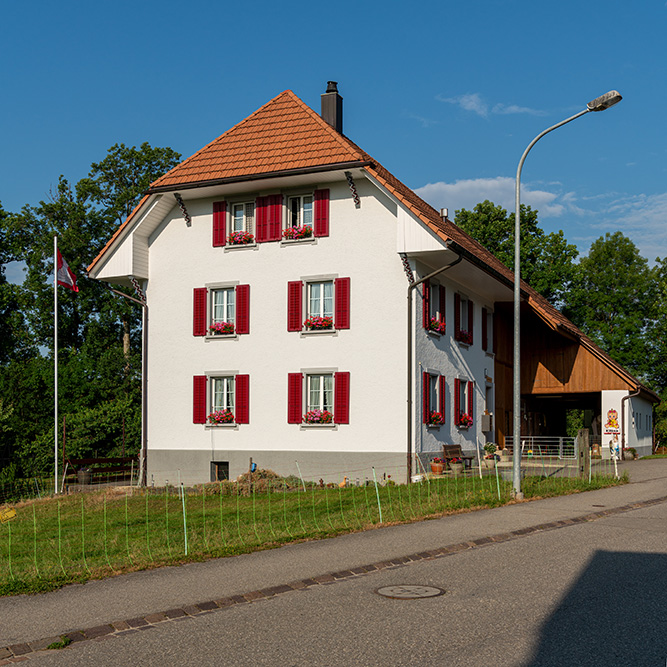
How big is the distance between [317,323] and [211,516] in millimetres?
9347

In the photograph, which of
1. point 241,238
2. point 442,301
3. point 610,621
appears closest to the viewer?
point 610,621

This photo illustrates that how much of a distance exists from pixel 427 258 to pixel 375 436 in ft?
17.7

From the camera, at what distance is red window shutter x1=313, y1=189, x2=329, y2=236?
26031 mm

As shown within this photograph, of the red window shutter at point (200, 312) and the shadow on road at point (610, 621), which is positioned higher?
the red window shutter at point (200, 312)

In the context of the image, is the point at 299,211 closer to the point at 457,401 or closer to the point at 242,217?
the point at 242,217

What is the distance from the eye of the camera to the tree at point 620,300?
207 feet

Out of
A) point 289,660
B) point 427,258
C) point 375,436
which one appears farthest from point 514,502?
point 289,660

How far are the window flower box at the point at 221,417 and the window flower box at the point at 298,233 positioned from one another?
570 cm

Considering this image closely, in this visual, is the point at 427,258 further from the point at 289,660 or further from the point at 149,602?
the point at 289,660

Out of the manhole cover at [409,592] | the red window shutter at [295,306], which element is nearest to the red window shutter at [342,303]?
the red window shutter at [295,306]

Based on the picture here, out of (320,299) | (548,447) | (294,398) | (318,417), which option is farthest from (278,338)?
(548,447)

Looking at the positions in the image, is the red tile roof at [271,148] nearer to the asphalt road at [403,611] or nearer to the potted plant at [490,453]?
the potted plant at [490,453]

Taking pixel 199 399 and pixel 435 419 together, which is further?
pixel 199 399

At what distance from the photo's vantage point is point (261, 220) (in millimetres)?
26922
